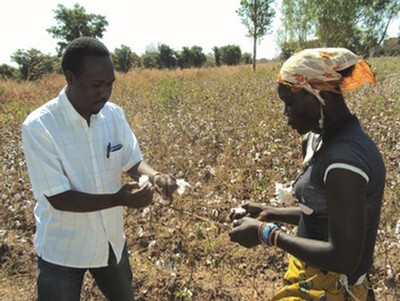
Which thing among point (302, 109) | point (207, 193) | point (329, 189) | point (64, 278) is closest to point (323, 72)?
point (302, 109)

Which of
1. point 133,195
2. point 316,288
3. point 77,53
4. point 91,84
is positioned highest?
point 77,53

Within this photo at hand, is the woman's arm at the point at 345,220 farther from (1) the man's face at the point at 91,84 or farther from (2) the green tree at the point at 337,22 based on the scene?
(2) the green tree at the point at 337,22

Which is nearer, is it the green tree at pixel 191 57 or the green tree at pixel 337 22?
the green tree at pixel 337 22

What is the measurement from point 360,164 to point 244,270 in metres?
1.92

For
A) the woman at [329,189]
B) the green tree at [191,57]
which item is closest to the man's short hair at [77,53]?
the woman at [329,189]

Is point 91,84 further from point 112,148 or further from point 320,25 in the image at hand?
point 320,25

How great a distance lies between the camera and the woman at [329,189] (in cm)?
116

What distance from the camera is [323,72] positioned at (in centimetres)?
132

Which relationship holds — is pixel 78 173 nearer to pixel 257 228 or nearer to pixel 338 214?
pixel 257 228

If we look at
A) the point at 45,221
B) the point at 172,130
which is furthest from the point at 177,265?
the point at 172,130

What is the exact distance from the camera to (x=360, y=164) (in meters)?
1.17

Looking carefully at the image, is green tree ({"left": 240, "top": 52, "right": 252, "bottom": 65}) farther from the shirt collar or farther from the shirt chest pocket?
the shirt collar

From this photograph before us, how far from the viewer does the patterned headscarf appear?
4.33 feet

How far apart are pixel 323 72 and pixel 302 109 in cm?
14
